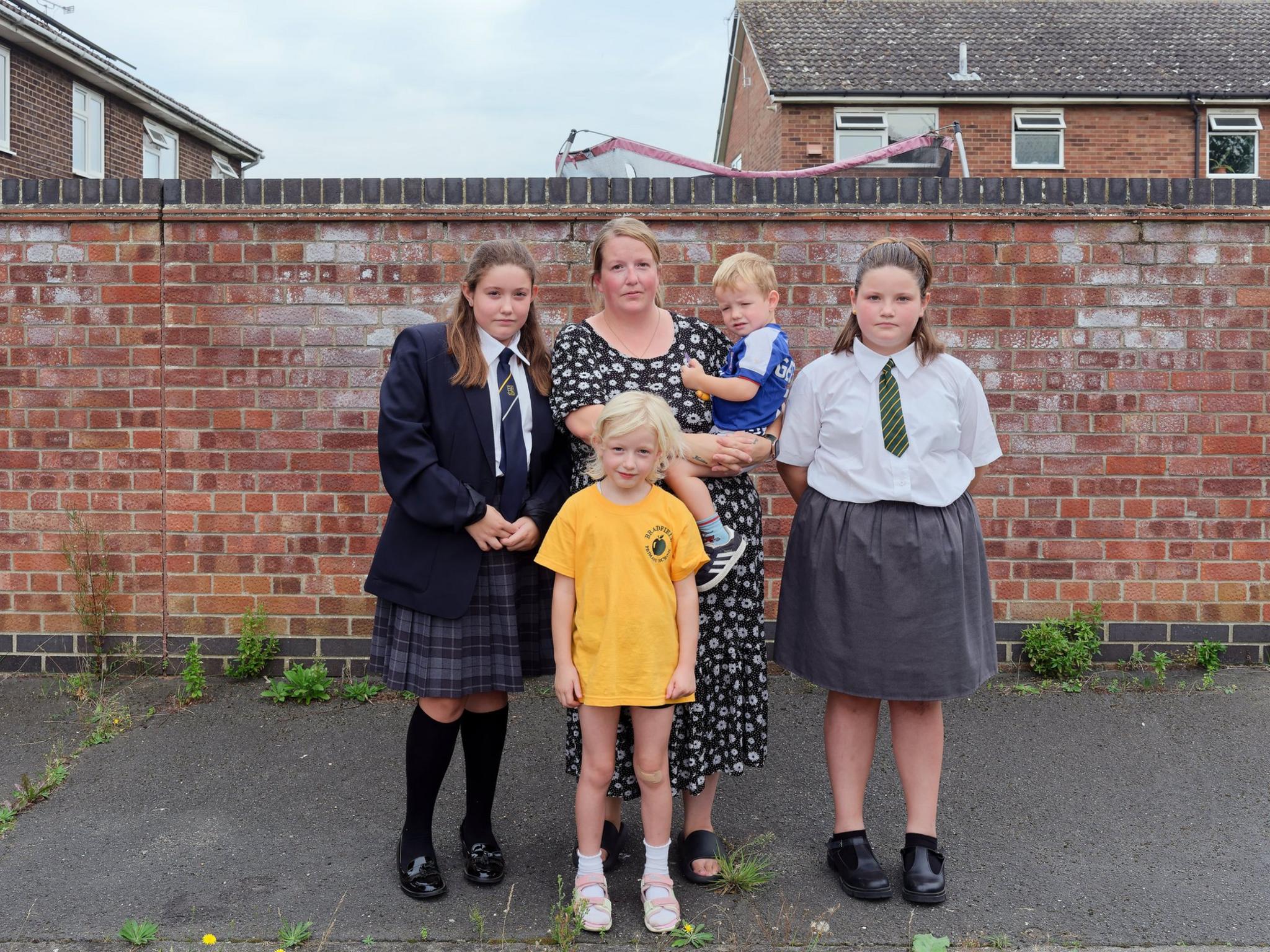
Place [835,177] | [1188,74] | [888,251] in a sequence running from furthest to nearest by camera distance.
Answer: [1188,74] < [835,177] < [888,251]

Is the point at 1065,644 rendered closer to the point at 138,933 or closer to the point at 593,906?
the point at 593,906

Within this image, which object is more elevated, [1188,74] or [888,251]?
[1188,74]

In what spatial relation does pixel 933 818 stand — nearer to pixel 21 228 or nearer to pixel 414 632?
pixel 414 632

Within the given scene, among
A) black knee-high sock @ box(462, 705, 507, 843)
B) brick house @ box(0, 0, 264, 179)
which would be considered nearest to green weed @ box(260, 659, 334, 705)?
black knee-high sock @ box(462, 705, 507, 843)

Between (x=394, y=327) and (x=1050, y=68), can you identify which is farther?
(x=1050, y=68)

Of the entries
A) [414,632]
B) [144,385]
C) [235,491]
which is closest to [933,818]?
[414,632]

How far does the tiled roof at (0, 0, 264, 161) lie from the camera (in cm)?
1697

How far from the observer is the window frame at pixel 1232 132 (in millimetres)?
20484

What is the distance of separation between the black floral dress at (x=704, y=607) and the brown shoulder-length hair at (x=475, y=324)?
17 cm

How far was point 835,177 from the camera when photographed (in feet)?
16.4

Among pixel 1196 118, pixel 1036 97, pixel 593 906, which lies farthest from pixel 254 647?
pixel 1196 118

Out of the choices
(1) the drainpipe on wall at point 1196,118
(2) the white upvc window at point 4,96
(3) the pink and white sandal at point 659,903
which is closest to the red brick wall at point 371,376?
(3) the pink and white sandal at point 659,903

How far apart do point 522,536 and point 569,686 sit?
47cm

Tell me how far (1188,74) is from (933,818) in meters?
22.0
